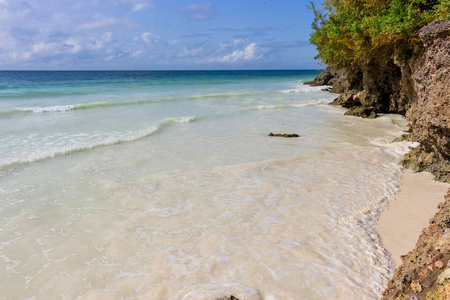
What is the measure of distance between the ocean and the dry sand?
194 mm

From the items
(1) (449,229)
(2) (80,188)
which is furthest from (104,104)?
(1) (449,229)

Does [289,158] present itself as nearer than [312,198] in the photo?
No

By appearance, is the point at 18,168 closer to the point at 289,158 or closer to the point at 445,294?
the point at 289,158

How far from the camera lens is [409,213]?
5.14m

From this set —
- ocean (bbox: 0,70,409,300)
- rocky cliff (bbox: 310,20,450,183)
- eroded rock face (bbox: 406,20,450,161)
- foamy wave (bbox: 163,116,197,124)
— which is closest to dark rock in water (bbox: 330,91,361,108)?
rocky cliff (bbox: 310,20,450,183)

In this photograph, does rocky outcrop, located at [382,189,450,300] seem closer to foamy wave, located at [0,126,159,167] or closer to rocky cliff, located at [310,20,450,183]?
rocky cliff, located at [310,20,450,183]

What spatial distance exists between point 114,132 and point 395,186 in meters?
9.95

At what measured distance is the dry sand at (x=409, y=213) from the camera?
429 centimetres

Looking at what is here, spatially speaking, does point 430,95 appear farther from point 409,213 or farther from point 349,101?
point 349,101

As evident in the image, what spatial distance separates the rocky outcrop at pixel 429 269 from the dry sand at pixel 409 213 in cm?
157

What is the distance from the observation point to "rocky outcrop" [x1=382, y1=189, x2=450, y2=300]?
6.56 ft

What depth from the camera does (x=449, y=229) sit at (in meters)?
2.36

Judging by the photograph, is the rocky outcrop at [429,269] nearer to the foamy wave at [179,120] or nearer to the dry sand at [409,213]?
the dry sand at [409,213]

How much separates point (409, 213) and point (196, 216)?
3637 millimetres
